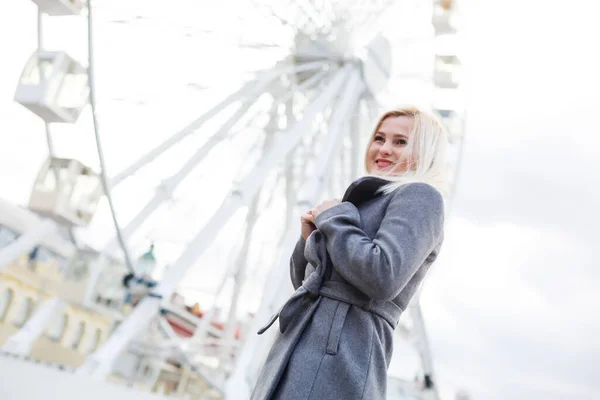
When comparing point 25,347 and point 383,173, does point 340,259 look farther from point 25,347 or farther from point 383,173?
point 25,347

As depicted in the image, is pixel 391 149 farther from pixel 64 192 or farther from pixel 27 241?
pixel 27 241

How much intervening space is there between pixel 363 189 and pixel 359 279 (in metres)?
0.27

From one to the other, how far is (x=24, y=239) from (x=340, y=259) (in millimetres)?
5735

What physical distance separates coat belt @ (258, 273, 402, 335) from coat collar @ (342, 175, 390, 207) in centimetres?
21

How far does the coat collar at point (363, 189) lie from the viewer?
1596 millimetres

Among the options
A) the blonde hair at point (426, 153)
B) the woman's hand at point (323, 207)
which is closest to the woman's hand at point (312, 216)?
the woman's hand at point (323, 207)

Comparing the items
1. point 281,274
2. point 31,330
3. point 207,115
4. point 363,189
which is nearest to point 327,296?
point 363,189

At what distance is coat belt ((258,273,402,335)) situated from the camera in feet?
4.76

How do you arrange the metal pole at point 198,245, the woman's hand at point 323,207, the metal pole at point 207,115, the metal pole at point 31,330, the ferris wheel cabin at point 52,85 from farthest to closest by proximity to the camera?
1. the metal pole at point 207,115
2. the metal pole at point 198,245
3. the metal pole at point 31,330
4. the ferris wheel cabin at point 52,85
5. the woman's hand at point 323,207

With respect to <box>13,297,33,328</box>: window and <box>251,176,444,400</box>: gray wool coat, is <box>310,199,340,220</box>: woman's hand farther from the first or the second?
<box>13,297,33,328</box>: window

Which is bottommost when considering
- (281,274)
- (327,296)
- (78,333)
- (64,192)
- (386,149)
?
(78,333)

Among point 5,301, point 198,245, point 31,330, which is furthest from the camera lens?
point 5,301

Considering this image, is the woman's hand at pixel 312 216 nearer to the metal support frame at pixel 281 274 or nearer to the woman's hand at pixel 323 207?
the woman's hand at pixel 323 207

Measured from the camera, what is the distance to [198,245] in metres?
7.82
